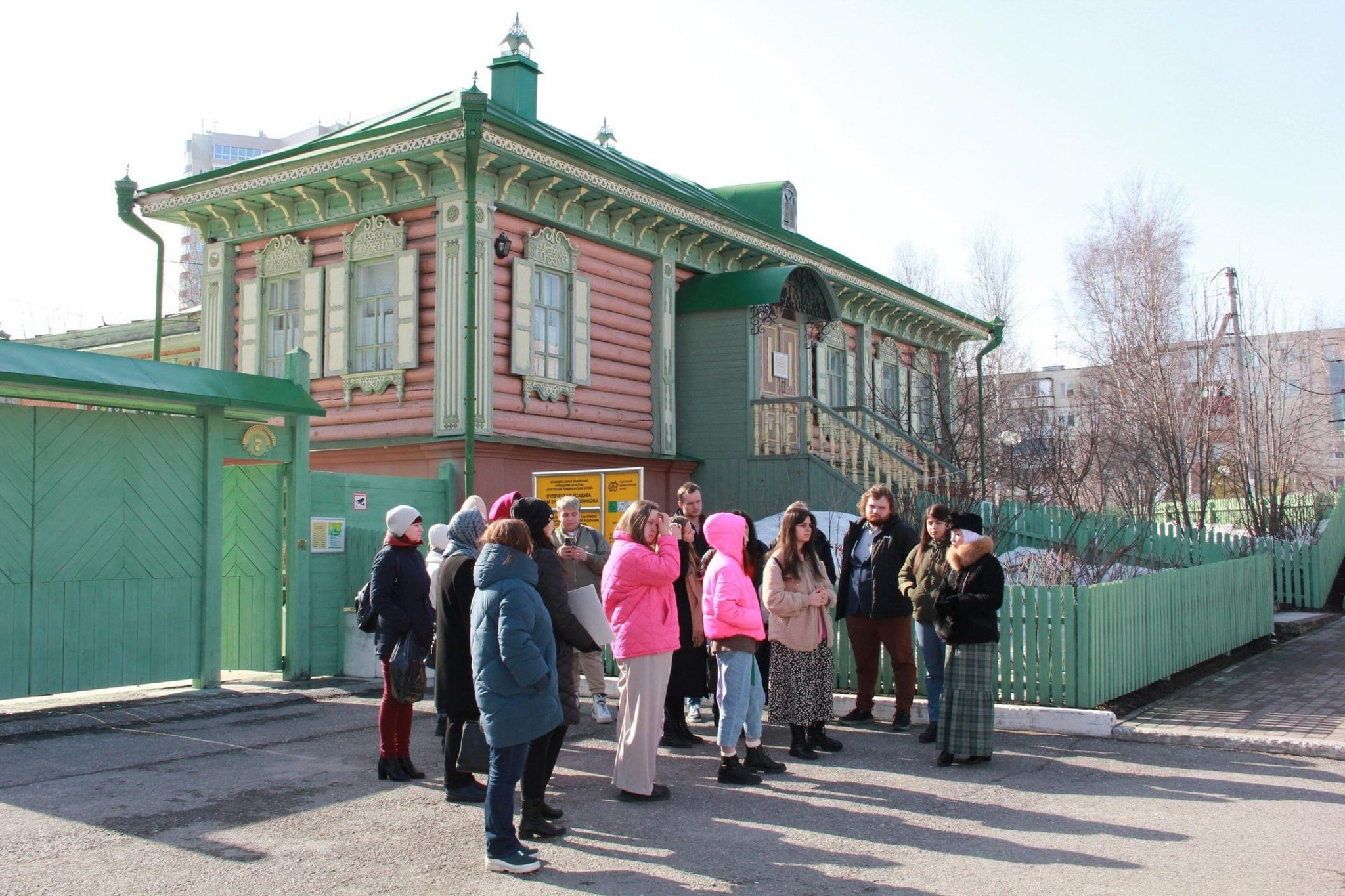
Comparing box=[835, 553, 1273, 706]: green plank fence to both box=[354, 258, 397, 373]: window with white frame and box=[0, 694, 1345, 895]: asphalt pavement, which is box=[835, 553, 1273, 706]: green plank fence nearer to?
box=[0, 694, 1345, 895]: asphalt pavement

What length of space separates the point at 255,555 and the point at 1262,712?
9.00m

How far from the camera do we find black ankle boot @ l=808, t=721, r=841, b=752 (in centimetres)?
765

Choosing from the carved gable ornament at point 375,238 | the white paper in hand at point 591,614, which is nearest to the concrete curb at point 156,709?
the white paper in hand at point 591,614

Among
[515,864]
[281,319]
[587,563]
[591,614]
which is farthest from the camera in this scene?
[281,319]

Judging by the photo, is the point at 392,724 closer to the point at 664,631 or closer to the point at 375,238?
the point at 664,631

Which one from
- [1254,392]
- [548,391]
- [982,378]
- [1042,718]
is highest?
[982,378]

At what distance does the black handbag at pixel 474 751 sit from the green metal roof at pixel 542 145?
858 cm

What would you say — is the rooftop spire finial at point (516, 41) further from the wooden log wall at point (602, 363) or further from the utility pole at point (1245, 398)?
the utility pole at point (1245, 398)

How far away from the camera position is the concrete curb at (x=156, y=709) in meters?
8.24

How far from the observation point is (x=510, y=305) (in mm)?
13891

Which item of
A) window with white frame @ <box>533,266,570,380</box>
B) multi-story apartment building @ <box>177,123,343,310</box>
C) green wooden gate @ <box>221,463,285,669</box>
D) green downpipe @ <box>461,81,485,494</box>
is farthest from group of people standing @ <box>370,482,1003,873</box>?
multi-story apartment building @ <box>177,123,343,310</box>

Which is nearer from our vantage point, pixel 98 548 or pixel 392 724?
pixel 392 724

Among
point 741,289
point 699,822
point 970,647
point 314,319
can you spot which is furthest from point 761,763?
point 741,289

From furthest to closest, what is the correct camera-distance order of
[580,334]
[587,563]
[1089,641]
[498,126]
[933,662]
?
[580,334], [498,126], [587,563], [1089,641], [933,662]
